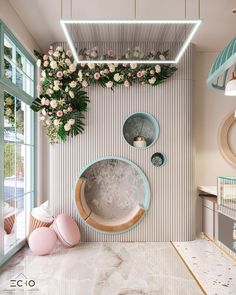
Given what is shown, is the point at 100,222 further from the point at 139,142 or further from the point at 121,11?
the point at 121,11

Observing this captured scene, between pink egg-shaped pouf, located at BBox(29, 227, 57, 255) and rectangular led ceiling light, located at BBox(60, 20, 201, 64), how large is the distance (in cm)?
219

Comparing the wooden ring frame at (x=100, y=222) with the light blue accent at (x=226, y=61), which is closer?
the light blue accent at (x=226, y=61)

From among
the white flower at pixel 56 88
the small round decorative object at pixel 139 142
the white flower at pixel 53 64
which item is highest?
the white flower at pixel 53 64

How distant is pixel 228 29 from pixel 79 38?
198 centimetres

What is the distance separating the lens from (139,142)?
4.63 meters

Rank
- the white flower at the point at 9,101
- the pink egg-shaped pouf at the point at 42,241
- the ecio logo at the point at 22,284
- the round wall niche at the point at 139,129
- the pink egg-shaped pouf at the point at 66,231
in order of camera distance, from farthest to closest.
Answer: the round wall niche at the point at 139,129
the pink egg-shaped pouf at the point at 66,231
the pink egg-shaped pouf at the point at 42,241
the white flower at the point at 9,101
the ecio logo at the point at 22,284

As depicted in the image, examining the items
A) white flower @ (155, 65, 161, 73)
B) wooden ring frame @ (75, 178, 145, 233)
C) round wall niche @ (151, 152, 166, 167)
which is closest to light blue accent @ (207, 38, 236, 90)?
white flower @ (155, 65, 161, 73)

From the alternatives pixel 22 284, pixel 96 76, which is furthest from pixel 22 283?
pixel 96 76

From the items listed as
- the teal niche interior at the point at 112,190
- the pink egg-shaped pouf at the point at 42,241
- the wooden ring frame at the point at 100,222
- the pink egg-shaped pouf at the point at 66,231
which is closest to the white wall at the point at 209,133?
the teal niche interior at the point at 112,190

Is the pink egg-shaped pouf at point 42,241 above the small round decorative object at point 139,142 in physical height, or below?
below

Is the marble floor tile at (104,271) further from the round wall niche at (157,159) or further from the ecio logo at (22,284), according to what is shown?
the round wall niche at (157,159)

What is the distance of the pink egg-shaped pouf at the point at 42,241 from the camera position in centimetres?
377

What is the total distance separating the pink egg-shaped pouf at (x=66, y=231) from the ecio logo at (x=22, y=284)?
957mm

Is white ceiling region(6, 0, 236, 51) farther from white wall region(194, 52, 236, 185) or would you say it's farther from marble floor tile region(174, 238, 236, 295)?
marble floor tile region(174, 238, 236, 295)
